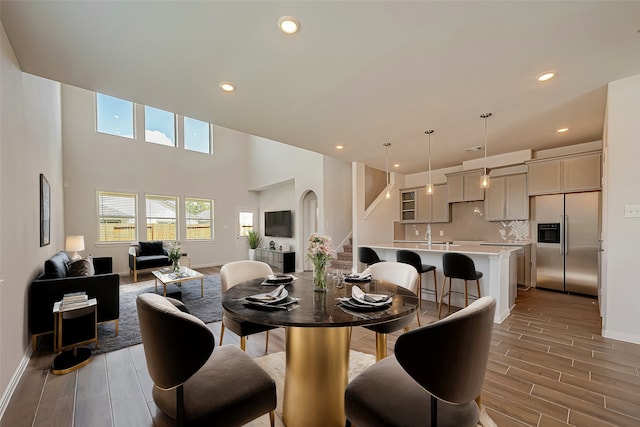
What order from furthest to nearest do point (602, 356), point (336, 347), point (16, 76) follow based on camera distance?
1. point (602, 356)
2. point (16, 76)
3. point (336, 347)

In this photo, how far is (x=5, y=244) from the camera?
72.9 inches

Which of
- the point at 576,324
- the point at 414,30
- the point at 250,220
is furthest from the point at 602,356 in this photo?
the point at 250,220

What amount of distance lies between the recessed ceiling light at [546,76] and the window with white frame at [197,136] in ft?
26.1

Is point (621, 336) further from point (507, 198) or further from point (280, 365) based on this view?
point (280, 365)

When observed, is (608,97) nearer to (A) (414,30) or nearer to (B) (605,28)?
(B) (605,28)

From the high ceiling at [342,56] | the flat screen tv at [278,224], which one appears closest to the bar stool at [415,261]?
the high ceiling at [342,56]

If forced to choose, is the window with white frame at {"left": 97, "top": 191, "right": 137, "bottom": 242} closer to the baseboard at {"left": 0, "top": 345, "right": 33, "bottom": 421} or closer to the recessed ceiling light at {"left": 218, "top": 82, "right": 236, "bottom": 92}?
the baseboard at {"left": 0, "top": 345, "right": 33, "bottom": 421}

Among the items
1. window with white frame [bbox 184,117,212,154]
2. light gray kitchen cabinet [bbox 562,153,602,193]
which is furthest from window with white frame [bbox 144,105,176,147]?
light gray kitchen cabinet [bbox 562,153,602,193]

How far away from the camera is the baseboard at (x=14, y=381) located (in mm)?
1744

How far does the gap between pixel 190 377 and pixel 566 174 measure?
18.7 feet

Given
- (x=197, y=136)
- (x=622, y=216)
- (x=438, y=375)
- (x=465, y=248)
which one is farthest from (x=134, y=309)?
(x=622, y=216)

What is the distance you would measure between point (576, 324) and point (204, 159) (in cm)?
869

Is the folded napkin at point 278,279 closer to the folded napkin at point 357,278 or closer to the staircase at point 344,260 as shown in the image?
the folded napkin at point 357,278

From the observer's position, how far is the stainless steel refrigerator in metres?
4.08
